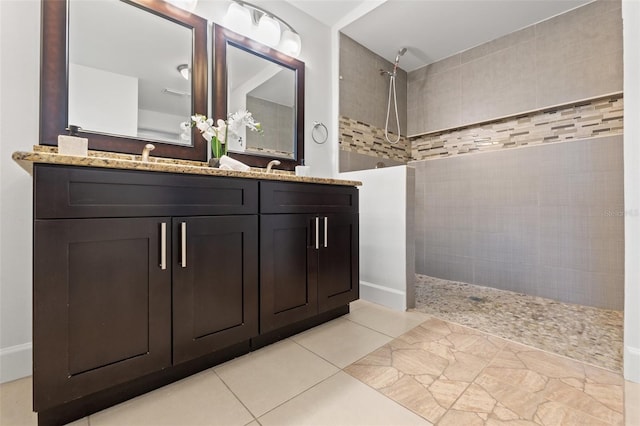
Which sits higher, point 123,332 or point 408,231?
point 408,231

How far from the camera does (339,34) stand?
2.56m

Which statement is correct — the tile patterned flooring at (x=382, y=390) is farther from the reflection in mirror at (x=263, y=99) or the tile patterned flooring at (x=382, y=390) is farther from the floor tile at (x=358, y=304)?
the reflection in mirror at (x=263, y=99)

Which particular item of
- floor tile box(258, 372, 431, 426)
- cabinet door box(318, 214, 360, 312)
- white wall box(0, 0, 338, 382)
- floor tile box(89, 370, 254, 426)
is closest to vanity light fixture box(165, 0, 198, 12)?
white wall box(0, 0, 338, 382)

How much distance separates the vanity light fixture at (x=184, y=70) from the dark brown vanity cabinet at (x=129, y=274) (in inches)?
35.2

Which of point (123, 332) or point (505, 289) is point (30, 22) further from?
point (505, 289)

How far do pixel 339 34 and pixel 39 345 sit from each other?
9.40 feet

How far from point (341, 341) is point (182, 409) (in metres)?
0.84

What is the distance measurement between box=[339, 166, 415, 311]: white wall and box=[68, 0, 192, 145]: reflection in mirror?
4.62ft

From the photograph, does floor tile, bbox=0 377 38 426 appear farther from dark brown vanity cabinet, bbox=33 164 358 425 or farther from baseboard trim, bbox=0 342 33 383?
dark brown vanity cabinet, bbox=33 164 358 425

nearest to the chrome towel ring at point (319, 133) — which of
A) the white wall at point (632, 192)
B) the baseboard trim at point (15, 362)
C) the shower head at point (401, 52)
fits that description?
the shower head at point (401, 52)

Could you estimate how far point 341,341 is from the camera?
1.58 meters

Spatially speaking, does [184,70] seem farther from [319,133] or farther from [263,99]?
[319,133]

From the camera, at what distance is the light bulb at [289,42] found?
2.19 m

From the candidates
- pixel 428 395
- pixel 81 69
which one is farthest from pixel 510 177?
pixel 81 69
